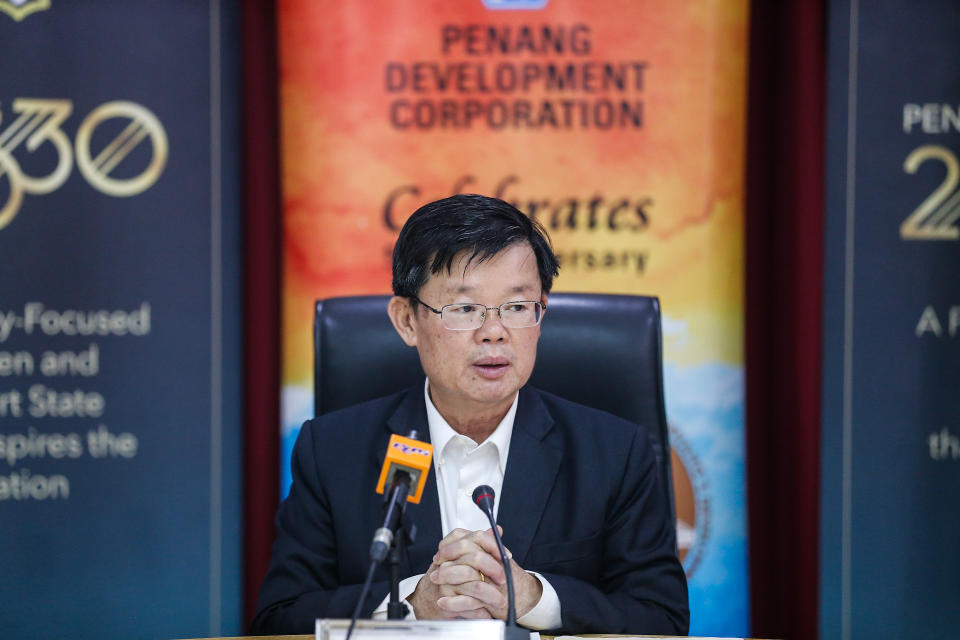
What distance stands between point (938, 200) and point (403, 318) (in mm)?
2275

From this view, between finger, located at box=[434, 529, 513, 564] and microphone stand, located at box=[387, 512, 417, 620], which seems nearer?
microphone stand, located at box=[387, 512, 417, 620]

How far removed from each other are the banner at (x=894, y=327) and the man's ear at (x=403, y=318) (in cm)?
194

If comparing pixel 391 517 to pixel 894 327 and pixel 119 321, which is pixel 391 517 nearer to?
pixel 119 321

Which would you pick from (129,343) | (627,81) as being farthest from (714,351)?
(129,343)

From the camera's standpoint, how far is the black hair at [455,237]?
156 centimetres

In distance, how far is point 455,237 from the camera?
5.11ft

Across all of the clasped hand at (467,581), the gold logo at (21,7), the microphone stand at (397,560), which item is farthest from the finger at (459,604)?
the gold logo at (21,7)

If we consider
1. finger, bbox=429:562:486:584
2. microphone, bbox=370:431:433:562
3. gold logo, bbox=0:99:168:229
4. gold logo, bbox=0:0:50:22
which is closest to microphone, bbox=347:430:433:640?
microphone, bbox=370:431:433:562

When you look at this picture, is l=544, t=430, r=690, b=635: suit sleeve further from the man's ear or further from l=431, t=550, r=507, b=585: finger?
the man's ear

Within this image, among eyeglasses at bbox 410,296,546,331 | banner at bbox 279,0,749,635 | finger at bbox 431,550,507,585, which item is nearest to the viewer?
finger at bbox 431,550,507,585

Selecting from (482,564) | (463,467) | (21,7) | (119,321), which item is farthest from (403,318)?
(21,7)

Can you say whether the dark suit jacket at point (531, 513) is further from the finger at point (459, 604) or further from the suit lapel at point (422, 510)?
the finger at point (459, 604)

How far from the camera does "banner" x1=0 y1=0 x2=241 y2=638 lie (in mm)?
3029

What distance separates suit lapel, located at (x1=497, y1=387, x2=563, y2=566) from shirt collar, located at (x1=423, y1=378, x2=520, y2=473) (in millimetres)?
17
